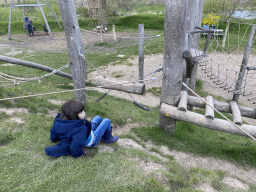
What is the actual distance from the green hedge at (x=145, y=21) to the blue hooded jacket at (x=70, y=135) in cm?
1351

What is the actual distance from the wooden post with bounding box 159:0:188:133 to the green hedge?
39.7 ft

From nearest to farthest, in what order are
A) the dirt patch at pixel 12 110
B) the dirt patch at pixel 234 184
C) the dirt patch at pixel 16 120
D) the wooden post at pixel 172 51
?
the dirt patch at pixel 234 184 → the wooden post at pixel 172 51 → the dirt patch at pixel 16 120 → the dirt patch at pixel 12 110

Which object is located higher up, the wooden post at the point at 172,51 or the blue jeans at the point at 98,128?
the wooden post at the point at 172,51

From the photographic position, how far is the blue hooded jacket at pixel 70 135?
217cm

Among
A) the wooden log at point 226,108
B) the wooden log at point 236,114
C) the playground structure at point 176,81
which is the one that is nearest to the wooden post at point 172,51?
the playground structure at point 176,81

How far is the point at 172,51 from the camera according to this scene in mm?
2986

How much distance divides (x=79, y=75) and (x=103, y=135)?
1.55 meters

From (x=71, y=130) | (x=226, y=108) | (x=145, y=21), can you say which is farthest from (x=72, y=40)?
(x=145, y=21)

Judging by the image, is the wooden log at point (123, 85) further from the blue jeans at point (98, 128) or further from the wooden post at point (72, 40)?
the blue jeans at point (98, 128)

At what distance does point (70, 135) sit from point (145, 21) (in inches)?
573

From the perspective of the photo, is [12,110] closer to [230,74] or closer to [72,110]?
[72,110]

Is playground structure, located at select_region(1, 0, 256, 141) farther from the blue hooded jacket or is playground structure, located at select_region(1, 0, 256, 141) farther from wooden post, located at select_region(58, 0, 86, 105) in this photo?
the blue hooded jacket

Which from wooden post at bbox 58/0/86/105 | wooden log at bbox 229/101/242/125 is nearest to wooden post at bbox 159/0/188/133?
wooden log at bbox 229/101/242/125

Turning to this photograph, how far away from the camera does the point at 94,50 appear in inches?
399
